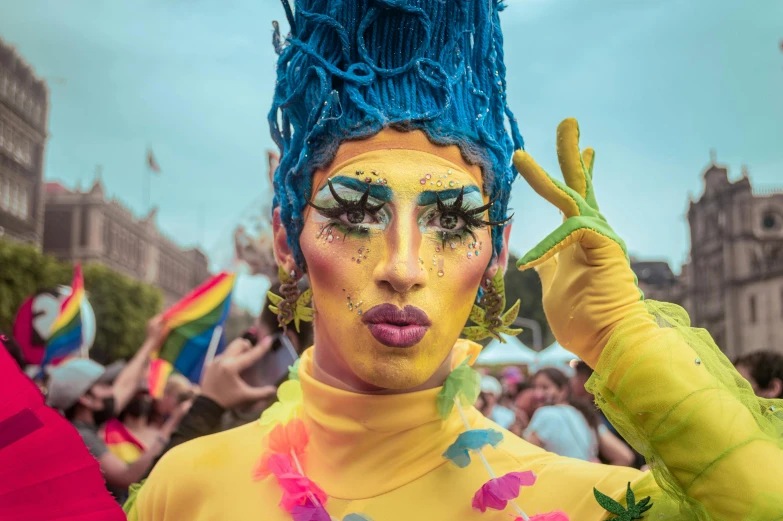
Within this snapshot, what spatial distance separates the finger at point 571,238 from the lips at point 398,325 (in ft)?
1.00

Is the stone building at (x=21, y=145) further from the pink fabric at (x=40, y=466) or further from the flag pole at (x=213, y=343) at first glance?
the pink fabric at (x=40, y=466)

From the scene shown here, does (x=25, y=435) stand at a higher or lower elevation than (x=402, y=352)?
lower

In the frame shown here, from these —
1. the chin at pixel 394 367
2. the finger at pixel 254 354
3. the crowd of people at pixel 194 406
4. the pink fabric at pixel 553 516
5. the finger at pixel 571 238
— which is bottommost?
the crowd of people at pixel 194 406

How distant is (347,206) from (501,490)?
2.77 feet

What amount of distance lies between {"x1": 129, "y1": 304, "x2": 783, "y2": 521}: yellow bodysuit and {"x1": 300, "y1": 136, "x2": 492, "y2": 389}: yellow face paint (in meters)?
0.19

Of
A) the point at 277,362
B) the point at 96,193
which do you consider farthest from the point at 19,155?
the point at 277,362

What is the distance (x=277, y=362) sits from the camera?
4.09 m

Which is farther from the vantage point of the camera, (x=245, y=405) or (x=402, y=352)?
(x=245, y=405)

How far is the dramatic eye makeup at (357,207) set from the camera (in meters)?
1.83

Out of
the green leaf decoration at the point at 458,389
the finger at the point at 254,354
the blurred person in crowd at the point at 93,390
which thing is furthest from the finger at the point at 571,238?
the blurred person in crowd at the point at 93,390

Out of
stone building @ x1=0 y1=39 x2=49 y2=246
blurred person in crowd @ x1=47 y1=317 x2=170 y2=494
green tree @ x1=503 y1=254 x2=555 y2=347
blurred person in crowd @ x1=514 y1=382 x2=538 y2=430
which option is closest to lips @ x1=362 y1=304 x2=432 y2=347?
blurred person in crowd @ x1=47 y1=317 x2=170 y2=494

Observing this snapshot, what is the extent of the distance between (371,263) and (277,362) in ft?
8.03

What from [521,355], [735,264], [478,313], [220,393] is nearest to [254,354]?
[220,393]

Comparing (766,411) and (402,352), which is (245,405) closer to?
(402,352)
